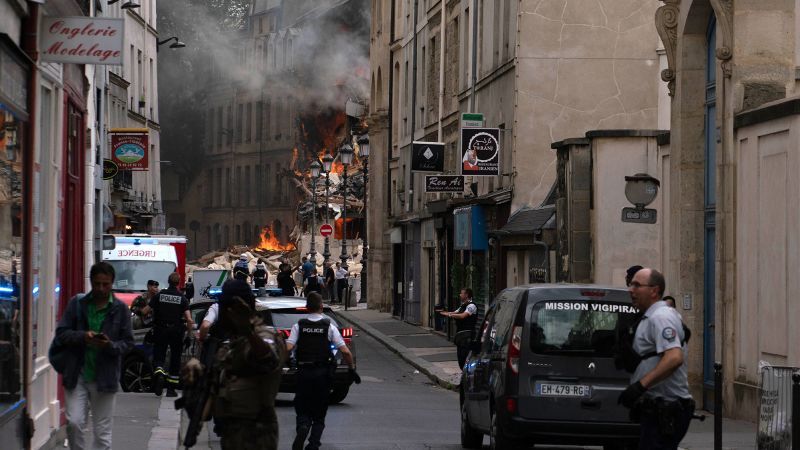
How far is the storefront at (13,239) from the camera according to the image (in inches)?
438

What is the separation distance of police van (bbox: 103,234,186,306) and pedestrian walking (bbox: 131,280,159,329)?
19.0 ft

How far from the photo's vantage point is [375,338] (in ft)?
136

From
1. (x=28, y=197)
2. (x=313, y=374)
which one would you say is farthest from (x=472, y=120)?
(x=28, y=197)

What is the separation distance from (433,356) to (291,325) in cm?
1253

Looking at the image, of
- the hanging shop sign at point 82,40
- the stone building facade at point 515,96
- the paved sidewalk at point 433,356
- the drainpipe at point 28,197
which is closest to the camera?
the drainpipe at point 28,197

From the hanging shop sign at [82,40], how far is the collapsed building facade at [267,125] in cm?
8418

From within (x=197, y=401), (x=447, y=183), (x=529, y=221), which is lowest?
(x=197, y=401)

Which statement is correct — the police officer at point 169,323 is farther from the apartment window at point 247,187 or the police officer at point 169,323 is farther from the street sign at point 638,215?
the apartment window at point 247,187

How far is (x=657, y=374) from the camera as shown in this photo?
10.0 meters

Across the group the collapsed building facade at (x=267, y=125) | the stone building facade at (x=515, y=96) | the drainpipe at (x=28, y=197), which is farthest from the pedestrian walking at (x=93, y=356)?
the collapsed building facade at (x=267, y=125)

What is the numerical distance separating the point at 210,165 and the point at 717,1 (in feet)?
315

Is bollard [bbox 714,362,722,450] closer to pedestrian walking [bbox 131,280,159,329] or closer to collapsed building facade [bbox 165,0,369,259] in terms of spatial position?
pedestrian walking [bbox 131,280,159,329]

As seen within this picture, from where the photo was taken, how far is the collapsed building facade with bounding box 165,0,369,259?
102m

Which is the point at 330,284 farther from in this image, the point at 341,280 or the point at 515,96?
the point at 515,96
